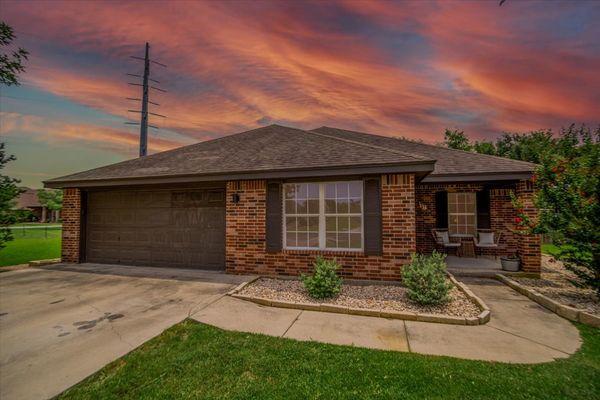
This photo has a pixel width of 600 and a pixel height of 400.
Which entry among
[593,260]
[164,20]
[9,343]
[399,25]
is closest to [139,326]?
[9,343]

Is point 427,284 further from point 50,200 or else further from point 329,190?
point 50,200

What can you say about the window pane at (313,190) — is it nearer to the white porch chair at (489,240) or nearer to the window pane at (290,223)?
the window pane at (290,223)

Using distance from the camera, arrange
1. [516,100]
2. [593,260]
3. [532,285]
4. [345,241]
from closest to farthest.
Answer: [593,260] → [532,285] → [345,241] → [516,100]

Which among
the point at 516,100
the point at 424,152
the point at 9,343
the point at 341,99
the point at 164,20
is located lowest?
the point at 9,343

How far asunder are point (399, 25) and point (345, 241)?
20.9 feet

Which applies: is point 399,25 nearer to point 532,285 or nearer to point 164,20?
point 164,20

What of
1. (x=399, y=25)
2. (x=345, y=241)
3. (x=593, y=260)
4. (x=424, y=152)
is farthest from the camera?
(x=424, y=152)

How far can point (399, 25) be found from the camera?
7.37 meters

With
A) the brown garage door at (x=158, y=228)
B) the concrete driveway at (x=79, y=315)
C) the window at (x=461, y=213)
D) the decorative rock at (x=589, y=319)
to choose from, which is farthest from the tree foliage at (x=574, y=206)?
the brown garage door at (x=158, y=228)

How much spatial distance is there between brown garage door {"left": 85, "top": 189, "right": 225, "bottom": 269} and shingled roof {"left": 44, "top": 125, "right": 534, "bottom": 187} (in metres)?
0.77

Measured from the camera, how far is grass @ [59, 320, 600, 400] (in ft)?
8.76

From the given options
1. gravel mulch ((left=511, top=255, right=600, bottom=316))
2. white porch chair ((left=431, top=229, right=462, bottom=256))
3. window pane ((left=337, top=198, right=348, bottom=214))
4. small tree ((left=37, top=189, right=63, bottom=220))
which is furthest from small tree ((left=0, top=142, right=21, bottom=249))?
small tree ((left=37, top=189, right=63, bottom=220))

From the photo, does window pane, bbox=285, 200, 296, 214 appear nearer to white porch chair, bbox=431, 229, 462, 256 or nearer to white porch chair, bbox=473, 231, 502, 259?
white porch chair, bbox=431, 229, 462, 256

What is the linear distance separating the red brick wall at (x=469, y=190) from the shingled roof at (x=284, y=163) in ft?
3.28
